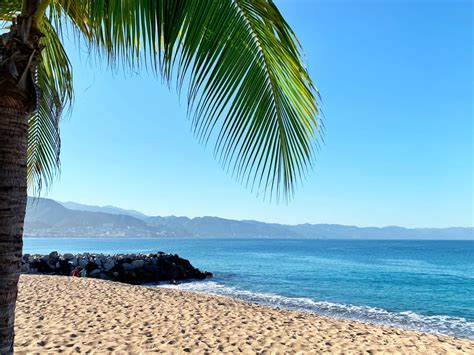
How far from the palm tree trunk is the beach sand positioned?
173 inches

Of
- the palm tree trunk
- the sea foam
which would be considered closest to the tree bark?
the palm tree trunk

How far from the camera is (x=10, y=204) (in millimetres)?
2145

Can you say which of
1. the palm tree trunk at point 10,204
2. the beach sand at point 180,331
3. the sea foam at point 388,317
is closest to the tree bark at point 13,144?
the palm tree trunk at point 10,204

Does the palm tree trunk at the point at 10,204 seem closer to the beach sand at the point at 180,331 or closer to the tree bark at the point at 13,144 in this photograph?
the tree bark at the point at 13,144

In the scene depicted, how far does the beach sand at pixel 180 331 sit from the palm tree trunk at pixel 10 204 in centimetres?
439

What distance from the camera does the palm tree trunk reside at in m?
2.12

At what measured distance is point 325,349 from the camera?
283 inches

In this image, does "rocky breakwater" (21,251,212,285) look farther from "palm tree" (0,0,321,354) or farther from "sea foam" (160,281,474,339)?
"palm tree" (0,0,321,354)

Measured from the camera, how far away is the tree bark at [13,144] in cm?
208

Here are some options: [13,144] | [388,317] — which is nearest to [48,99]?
[13,144]

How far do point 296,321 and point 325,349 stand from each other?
9.36ft

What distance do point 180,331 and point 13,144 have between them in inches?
265

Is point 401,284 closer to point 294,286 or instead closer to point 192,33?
point 294,286

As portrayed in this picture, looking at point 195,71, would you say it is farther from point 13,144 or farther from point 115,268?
point 115,268
